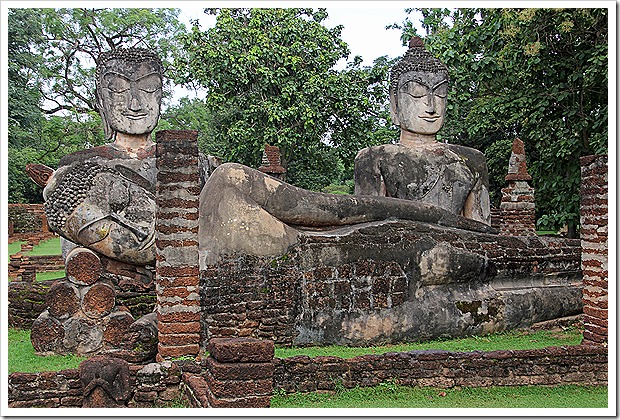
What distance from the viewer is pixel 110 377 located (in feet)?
17.5

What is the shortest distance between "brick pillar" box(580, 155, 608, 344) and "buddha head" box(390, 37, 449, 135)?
2.79 metres

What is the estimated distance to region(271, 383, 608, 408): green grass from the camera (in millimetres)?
5539

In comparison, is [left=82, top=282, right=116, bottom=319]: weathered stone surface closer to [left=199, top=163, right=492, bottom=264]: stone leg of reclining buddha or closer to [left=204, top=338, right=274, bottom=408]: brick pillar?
[left=199, top=163, right=492, bottom=264]: stone leg of reclining buddha

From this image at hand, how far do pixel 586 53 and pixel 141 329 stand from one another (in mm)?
8672

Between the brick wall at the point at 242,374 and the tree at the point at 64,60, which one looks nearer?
the brick wall at the point at 242,374

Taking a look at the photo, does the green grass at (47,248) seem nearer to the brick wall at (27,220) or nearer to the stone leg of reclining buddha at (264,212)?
the brick wall at (27,220)

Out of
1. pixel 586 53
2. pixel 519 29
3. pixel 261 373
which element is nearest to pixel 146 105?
pixel 261 373

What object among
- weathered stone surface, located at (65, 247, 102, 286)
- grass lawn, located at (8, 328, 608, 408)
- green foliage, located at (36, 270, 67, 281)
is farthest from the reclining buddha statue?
green foliage, located at (36, 270, 67, 281)

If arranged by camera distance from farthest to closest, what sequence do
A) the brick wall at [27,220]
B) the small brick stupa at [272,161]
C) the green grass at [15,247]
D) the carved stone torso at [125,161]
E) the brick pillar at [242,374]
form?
1. the brick wall at [27,220]
2. the green grass at [15,247]
3. the small brick stupa at [272,161]
4. the carved stone torso at [125,161]
5. the brick pillar at [242,374]

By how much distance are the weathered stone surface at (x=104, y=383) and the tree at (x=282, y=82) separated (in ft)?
37.4

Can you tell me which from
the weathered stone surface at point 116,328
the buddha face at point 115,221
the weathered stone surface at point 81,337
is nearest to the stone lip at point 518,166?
the buddha face at point 115,221

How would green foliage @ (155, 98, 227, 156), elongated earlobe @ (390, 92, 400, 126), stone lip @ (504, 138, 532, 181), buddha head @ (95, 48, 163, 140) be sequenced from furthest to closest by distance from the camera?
green foliage @ (155, 98, 227, 156) → stone lip @ (504, 138, 532, 181) → elongated earlobe @ (390, 92, 400, 126) → buddha head @ (95, 48, 163, 140)

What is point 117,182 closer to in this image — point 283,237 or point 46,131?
point 283,237

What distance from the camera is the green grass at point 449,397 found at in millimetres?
5539
